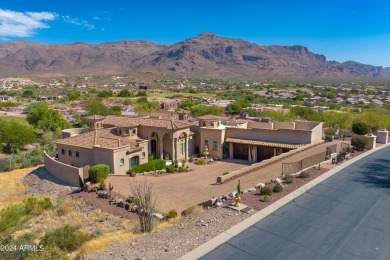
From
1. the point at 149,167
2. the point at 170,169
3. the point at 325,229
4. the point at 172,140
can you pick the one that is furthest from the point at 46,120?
the point at 325,229

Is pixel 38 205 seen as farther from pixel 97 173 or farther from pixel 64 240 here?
pixel 64 240

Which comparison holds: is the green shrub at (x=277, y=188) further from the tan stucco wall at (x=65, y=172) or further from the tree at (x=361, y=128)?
the tree at (x=361, y=128)

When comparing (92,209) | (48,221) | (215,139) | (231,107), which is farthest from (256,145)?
(231,107)

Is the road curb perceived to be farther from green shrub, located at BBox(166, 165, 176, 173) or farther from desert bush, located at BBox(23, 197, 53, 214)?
desert bush, located at BBox(23, 197, 53, 214)

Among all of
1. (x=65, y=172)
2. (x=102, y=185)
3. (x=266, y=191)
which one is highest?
(x=266, y=191)

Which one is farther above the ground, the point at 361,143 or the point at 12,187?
the point at 361,143

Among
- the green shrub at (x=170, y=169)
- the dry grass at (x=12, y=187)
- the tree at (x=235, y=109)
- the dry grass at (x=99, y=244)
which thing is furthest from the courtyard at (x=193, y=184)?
the tree at (x=235, y=109)
